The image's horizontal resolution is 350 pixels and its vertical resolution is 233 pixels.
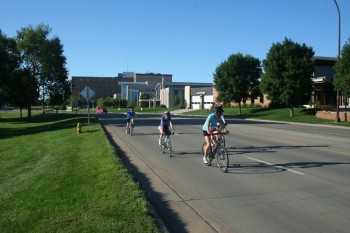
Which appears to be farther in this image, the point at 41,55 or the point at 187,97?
the point at 187,97

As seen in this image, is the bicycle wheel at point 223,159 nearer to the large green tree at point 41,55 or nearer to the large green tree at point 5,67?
the large green tree at point 5,67

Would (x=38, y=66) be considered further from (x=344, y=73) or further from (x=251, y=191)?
(x=251, y=191)

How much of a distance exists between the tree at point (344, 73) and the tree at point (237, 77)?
24.2 m

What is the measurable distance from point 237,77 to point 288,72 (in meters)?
13.0

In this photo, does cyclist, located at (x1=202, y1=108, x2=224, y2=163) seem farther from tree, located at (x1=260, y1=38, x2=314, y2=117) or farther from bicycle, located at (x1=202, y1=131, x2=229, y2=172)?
tree, located at (x1=260, y1=38, x2=314, y2=117)

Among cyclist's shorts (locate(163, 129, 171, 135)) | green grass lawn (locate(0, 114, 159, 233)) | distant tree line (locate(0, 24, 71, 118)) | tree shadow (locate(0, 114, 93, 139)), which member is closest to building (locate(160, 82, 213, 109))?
distant tree line (locate(0, 24, 71, 118))

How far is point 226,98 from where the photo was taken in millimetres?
62312

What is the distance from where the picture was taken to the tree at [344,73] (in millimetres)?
35719

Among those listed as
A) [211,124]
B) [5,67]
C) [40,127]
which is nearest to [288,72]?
[40,127]

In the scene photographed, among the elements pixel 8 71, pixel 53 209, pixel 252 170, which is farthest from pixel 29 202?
pixel 8 71

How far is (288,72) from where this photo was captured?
48.5 m

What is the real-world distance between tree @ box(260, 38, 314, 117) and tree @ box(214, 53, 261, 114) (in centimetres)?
982

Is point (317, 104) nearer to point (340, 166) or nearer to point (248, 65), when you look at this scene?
point (248, 65)

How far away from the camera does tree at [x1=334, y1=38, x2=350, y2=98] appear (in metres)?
35.7
